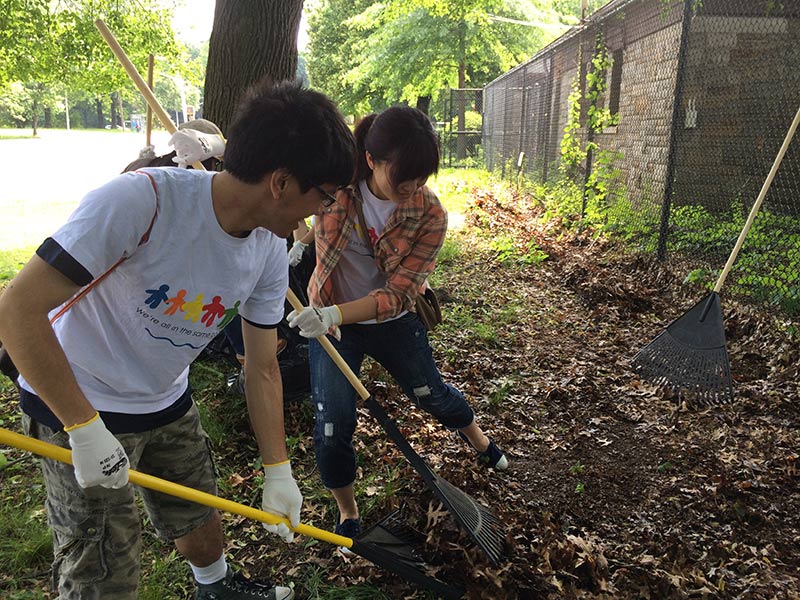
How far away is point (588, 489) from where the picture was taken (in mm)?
3203

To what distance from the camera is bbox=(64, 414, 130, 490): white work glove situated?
1515 mm

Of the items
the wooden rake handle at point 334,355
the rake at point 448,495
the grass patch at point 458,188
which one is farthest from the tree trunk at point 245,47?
the grass patch at point 458,188

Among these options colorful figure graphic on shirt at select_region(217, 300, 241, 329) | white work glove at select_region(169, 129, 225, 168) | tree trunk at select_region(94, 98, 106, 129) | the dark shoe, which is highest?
tree trunk at select_region(94, 98, 106, 129)

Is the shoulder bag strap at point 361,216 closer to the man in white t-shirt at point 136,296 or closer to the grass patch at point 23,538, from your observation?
the man in white t-shirt at point 136,296

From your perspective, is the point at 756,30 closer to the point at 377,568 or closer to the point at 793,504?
the point at 793,504

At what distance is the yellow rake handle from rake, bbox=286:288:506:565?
0.48 m

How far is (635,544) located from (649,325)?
122 inches

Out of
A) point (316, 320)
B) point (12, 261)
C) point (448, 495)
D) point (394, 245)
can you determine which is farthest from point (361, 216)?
point (12, 261)

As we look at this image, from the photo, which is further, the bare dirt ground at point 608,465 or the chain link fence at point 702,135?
the chain link fence at point 702,135

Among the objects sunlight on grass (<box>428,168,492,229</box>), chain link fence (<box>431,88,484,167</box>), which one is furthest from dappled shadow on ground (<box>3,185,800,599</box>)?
chain link fence (<box>431,88,484,167</box>)

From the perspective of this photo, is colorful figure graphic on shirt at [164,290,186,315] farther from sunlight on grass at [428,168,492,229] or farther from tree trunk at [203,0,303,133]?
sunlight on grass at [428,168,492,229]

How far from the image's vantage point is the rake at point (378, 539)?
5.91 feet

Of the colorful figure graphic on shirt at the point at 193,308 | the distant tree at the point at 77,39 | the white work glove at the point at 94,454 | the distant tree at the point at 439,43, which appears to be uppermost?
the distant tree at the point at 439,43

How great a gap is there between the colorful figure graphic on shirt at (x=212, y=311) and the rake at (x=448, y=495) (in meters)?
0.60
